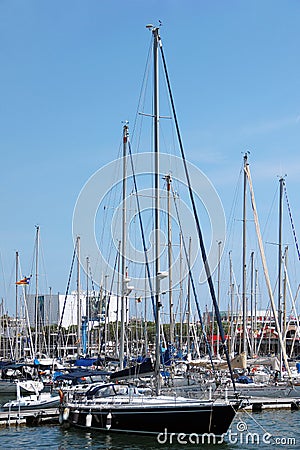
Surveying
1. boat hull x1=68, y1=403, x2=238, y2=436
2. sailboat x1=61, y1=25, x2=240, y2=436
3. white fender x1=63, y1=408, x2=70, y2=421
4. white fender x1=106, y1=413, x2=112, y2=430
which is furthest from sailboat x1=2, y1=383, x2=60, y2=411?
white fender x1=106, y1=413, x2=112, y2=430

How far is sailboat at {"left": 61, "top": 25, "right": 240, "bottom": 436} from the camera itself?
1177 inches

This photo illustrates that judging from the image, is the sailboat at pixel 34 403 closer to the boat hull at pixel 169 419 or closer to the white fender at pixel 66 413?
the white fender at pixel 66 413

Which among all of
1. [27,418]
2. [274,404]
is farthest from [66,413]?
[274,404]

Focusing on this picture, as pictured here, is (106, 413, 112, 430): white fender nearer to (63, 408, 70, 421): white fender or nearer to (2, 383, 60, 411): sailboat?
(63, 408, 70, 421): white fender

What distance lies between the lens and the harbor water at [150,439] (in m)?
30.1

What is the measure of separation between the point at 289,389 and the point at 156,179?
20.0 metres

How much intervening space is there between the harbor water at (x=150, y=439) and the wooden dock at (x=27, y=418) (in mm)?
514

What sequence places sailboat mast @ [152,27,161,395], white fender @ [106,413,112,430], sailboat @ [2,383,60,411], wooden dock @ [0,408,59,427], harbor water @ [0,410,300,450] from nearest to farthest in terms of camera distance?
harbor water @ [0,410,300,450], sailboat mast @ [152,27,161,395], white fender @ [106,413,112,430], wooden dock @ [0,408,59,427], sailboat @ [2,383,60,411]

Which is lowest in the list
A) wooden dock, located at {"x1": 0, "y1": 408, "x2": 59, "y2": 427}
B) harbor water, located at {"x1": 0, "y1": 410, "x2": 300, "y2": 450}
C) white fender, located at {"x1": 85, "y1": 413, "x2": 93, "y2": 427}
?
harbor water, located at {"x1": 0, "y1": 410, "x2": 300, "y2": 450}

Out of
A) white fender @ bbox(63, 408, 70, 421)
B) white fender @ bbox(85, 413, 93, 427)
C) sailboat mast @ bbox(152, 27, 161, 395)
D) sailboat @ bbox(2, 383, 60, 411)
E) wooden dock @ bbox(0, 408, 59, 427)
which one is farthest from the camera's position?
sailboat @ bbox(2, 383, 60, 411)

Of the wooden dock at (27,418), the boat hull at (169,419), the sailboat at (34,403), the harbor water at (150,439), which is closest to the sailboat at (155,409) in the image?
the boat hull at (169,419)

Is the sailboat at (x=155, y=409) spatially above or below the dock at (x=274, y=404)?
above

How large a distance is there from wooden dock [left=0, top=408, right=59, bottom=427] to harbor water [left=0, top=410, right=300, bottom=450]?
514 mm

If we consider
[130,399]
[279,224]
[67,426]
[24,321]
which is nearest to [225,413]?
[130,399]
